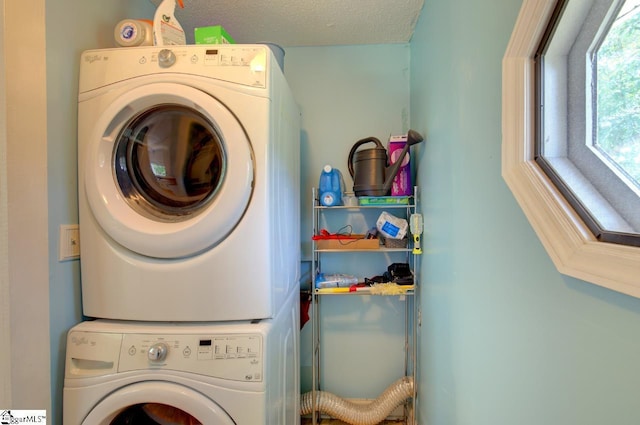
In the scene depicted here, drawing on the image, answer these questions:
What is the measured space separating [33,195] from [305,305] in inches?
49.6

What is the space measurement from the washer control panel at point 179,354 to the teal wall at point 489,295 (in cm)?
68

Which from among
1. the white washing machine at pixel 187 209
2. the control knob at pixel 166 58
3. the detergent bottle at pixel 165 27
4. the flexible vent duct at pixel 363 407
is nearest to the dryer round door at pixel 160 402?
the white washing machine at pixel 187 209

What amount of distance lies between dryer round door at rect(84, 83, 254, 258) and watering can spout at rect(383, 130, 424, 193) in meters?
0.74

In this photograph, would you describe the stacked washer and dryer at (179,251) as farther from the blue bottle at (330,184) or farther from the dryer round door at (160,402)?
the blue bottle at (330,184)

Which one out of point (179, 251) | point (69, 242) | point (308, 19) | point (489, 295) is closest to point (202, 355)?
point (179, 251)

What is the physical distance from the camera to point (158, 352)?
807 millimetres

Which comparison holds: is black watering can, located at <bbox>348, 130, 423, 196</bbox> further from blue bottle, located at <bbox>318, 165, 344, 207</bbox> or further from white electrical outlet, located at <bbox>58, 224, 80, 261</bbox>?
white electrical outlet, located at <bbox>58, 224, 80, 261</bbox>

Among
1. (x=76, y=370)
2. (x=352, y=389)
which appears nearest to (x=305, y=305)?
(x=352, y=389)

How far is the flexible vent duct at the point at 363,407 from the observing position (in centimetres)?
148

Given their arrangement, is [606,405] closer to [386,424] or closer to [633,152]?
[633,152]

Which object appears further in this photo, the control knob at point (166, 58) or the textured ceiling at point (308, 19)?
the textured ceiling at point (308, 19)

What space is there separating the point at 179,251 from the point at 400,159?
40.9 inches

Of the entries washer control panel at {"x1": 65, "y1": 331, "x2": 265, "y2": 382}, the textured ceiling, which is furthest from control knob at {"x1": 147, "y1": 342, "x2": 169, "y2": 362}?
the textured ceiling

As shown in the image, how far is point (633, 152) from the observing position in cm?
44
